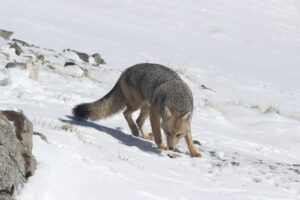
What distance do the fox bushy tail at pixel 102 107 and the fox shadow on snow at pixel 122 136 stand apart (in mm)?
118

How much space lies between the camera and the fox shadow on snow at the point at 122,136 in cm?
875

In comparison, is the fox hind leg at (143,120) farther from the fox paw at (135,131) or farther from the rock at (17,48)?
the rock at (17,48)

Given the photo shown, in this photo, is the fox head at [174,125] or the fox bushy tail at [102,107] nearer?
the fox head at [174,125]

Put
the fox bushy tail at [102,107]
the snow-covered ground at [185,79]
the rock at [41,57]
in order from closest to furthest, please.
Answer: the snow-covered ground at [185,79] < the fox bushy tail at [102,107] < the rock at [41,57]

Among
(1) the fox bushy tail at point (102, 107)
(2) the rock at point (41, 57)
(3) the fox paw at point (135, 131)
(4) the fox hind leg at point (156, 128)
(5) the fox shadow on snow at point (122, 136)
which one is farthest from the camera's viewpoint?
(2) the rock at point (41, 57)

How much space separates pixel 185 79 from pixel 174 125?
769 centimetres

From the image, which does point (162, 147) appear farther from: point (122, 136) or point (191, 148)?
point (122, 136)

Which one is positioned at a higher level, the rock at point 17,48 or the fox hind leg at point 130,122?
the fox hind leg at point 130,122

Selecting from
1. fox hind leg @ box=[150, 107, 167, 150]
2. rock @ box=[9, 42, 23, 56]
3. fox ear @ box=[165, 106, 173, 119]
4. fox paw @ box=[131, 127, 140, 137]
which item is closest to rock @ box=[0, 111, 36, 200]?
fox ear @ box=[165, 106, 173, 119]

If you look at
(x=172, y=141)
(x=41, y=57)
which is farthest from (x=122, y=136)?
(x=41, y=57)

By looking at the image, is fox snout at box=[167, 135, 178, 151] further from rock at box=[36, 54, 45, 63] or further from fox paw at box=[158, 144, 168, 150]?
rock at box=[36, 54, 45, 63]

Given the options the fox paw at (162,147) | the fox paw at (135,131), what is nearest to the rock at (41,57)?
the fox paw at (135,131)

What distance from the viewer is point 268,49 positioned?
25.1 metres

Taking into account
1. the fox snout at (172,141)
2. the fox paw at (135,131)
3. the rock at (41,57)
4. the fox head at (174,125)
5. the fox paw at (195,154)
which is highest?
the fox head at (174,125)
